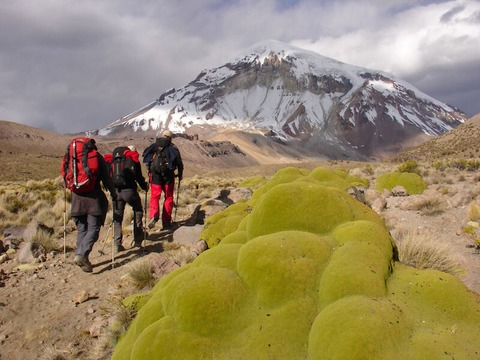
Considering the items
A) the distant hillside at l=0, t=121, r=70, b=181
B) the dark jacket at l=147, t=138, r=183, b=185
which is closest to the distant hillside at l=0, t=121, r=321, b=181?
the distant hillside at l=0, t=121, r=70, b=181

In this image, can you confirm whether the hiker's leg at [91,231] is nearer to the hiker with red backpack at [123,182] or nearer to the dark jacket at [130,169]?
the hiker with red backpack at [123,182]

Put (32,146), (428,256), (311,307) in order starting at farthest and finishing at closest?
(32,146)
(428,256)
(311,307)

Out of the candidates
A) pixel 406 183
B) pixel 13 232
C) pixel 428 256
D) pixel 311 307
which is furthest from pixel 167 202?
pixel 406 183

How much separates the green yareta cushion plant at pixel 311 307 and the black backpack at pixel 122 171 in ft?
16.4

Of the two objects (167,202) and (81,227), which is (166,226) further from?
(81,227)

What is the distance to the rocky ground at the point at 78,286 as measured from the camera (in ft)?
16.3

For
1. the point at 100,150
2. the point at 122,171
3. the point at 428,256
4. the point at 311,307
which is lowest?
the point at 100,150

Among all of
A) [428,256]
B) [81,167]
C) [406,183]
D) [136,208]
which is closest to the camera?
[428,256]

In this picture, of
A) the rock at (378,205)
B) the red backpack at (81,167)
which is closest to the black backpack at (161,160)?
the red backpack at (81,167)

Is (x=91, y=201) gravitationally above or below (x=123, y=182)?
below

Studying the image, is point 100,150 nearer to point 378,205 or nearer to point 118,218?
point 118,218

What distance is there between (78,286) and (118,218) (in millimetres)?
2090

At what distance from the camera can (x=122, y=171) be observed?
28.2ft

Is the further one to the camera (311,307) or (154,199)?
(154,199)
